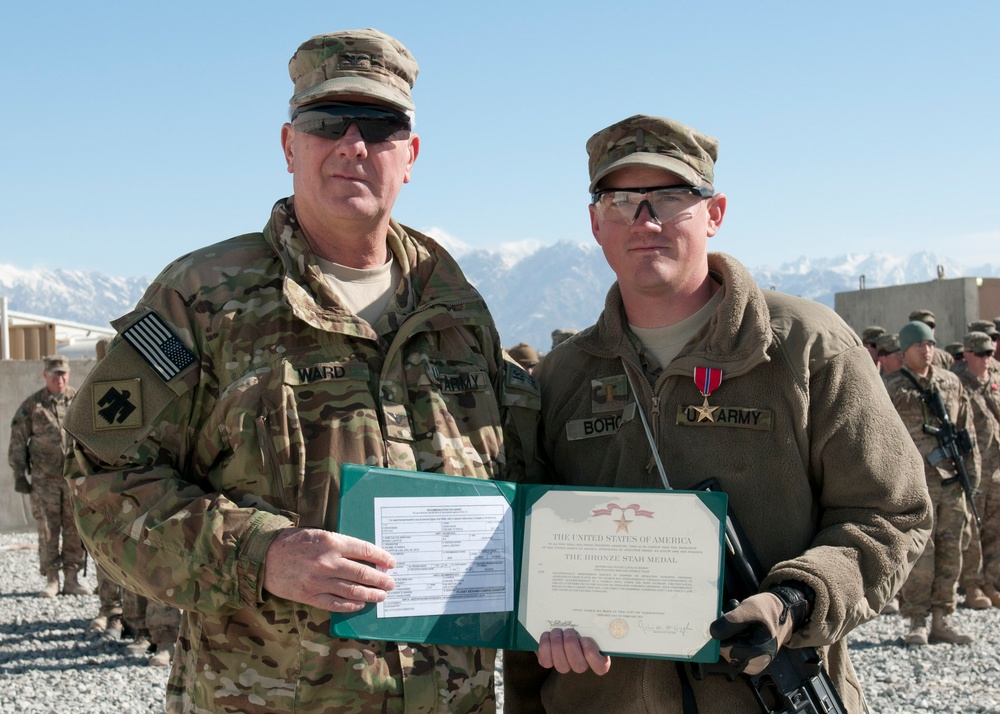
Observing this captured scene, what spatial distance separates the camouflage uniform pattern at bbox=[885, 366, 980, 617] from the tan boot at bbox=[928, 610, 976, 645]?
0.28 ft

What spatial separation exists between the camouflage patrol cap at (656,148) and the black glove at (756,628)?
1.31m

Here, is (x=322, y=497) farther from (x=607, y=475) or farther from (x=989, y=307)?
(x=989, y=307)

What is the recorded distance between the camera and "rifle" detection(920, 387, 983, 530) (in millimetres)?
9484

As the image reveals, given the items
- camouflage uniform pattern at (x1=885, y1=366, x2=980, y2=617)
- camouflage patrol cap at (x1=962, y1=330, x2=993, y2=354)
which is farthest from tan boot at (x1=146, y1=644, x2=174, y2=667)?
camouflage patrol cap at (x1=962, y1=330, x2=993, y2=354)

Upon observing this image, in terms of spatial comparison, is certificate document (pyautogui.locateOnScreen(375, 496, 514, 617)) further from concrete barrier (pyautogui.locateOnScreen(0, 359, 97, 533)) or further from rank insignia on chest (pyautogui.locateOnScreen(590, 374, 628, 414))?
concrete barrier (pyautogui.locateOnScreen(0, 359, 97, 533))

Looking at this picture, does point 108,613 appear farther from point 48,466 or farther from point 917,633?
point 917,633

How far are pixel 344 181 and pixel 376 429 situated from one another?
0.75 metres

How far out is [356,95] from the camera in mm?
2982

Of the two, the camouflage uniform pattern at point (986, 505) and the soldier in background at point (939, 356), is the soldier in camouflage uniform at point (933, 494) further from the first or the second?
the soldier in background at point (939, 356)

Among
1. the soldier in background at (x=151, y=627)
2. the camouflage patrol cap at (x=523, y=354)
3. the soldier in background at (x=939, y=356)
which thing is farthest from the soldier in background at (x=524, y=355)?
the soldier in background at (x=151, y=627)

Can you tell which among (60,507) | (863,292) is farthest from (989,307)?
(60,507)

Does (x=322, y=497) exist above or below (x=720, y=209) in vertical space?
below

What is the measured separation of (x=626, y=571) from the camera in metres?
2.73

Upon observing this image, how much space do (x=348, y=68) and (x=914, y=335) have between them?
8.09 metres
